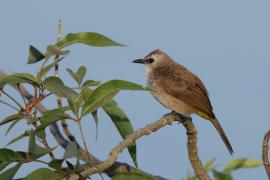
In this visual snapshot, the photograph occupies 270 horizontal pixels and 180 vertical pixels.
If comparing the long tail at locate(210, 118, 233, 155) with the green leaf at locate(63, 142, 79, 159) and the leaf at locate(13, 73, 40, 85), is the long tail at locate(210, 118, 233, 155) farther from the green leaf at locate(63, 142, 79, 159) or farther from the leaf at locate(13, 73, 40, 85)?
the green leaf at locate(63, 142, 79, 159)

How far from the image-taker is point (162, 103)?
7754 millimetres

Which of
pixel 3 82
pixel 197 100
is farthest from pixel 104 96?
pixel 197 100

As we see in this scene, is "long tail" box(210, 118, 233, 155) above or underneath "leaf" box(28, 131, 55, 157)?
underneath

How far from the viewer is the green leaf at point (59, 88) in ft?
9.13

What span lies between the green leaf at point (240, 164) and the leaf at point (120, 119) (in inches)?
25.2

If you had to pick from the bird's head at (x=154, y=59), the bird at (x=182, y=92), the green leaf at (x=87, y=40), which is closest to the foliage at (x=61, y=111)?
the green leaf at (x=87, y=40)

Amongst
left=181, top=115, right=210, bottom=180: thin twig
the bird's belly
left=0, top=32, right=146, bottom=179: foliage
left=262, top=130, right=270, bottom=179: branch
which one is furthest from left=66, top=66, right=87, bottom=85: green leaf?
the bird's belly

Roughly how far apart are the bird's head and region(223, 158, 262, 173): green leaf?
5.37m

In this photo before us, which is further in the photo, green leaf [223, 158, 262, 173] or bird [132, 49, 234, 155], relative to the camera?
bird [132, 49, 234, 155]

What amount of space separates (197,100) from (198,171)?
374 centimetres

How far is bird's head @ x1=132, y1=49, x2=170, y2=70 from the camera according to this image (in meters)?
9.05

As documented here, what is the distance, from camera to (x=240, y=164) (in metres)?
3.59

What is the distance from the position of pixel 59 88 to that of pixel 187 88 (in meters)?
5.12

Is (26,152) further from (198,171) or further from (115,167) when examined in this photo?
(198,171)
